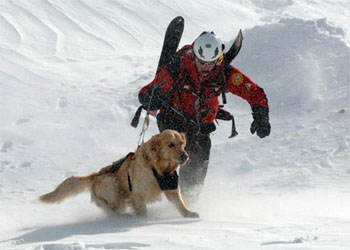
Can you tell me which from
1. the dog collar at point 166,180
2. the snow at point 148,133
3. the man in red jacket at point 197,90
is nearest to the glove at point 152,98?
the man in red jacket at point 197,90

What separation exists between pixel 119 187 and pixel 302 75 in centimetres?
695

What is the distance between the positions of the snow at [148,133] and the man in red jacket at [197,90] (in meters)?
0.89

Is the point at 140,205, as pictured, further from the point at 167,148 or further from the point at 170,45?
the point at 170,45

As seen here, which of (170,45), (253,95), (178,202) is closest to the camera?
(178,202)

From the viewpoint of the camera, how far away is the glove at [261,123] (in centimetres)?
643

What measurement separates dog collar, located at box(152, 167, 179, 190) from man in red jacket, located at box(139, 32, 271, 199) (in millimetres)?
767

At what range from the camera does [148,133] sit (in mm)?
11031

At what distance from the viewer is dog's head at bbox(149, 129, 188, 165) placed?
584cm

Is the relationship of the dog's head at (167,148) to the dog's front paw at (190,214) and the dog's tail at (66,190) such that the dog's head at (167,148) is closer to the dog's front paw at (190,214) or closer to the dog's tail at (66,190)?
the dog's front paw at (190,214)

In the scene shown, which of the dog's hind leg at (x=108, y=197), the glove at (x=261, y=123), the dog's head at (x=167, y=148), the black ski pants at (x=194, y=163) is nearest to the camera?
the dog's head at (x=167, y=148)

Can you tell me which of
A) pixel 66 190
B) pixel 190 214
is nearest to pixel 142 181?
pixel 190 214

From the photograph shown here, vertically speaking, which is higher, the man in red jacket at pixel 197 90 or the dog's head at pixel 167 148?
the man in red jacket at pixel 197 90

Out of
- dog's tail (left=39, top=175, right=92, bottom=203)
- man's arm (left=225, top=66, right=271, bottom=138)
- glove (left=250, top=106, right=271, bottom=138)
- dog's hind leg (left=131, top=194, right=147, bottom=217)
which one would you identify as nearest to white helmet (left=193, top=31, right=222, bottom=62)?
man's arm (left=225, top=66, right=271, bottom=138)

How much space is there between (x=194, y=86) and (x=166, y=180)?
3.44 ft
